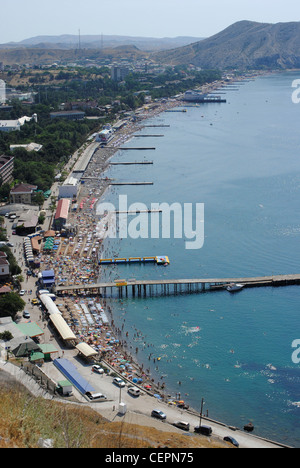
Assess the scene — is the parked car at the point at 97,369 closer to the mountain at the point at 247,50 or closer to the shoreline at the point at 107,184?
the shoreline at the point at 107,184

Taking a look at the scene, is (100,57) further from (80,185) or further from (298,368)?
(298,368)

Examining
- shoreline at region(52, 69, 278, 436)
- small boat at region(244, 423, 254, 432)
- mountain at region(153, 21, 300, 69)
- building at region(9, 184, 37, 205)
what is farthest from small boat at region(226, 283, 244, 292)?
mountain at region(153, 21, 300, 69)

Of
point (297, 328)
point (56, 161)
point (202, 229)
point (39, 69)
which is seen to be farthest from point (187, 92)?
point (297, 328)

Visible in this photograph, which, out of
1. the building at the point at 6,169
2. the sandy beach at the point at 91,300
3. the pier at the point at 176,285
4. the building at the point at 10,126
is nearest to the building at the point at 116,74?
the building at the point at 10,126

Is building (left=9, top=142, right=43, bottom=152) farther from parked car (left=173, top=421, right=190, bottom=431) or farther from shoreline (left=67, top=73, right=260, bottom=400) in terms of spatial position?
parked car (left=173, top=421, right=190, bottom=431)

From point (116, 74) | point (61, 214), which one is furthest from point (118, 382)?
point (116, 74)
